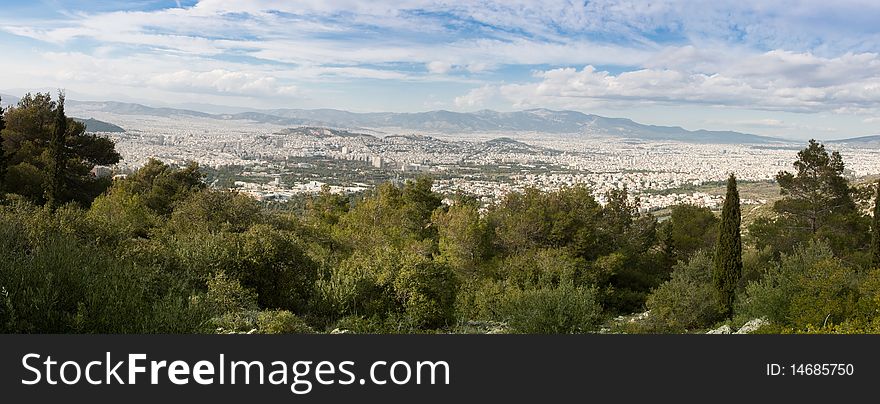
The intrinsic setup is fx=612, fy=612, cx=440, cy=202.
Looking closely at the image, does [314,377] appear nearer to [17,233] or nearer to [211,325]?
[211,325]

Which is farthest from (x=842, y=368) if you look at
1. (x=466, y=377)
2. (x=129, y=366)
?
(x=129, y=366)

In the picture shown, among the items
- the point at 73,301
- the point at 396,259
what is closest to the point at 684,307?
the point at 396,259

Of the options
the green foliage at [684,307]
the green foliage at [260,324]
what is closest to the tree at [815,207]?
the green foliage at [684,307]

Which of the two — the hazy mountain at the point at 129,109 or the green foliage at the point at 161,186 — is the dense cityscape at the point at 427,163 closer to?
the hazy mountain at the point at 129,109

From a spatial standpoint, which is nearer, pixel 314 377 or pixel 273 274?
pixel 314 377

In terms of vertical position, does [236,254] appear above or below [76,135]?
below
